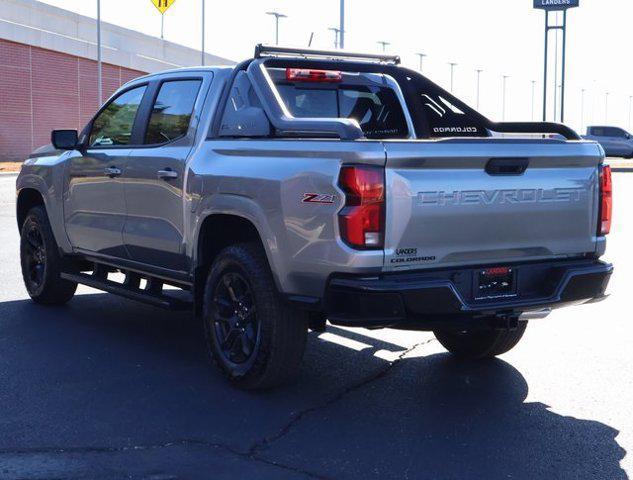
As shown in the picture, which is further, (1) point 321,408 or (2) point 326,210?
(1) point 321,408

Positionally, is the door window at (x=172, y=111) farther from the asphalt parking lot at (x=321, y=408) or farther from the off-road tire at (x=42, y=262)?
the off-road tire at (x=42, y=262)

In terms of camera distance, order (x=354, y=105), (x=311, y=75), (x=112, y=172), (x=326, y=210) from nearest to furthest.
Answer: (x=326, y=210) → (x=311, y=75) → (x=354, y=105) → (x=112, y=172)

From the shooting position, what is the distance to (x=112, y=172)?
7.30m

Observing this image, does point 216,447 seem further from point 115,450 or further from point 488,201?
point 488,201

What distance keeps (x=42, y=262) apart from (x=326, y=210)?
419cm

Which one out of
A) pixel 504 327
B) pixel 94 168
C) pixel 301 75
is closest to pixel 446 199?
pixel 504 327

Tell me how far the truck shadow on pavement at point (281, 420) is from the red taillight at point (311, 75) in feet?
6.29

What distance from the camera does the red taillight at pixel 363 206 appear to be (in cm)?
501

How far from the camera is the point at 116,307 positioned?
8.70 meters

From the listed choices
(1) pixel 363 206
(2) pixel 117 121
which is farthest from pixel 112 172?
(1) pixel 363 206

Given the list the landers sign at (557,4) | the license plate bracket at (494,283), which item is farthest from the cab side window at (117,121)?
the landers sign at (557,4)

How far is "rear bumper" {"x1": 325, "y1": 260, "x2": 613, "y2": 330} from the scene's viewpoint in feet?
16.5

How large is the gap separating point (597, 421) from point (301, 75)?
3.03 metres

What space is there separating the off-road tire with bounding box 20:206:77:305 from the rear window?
271 cm
